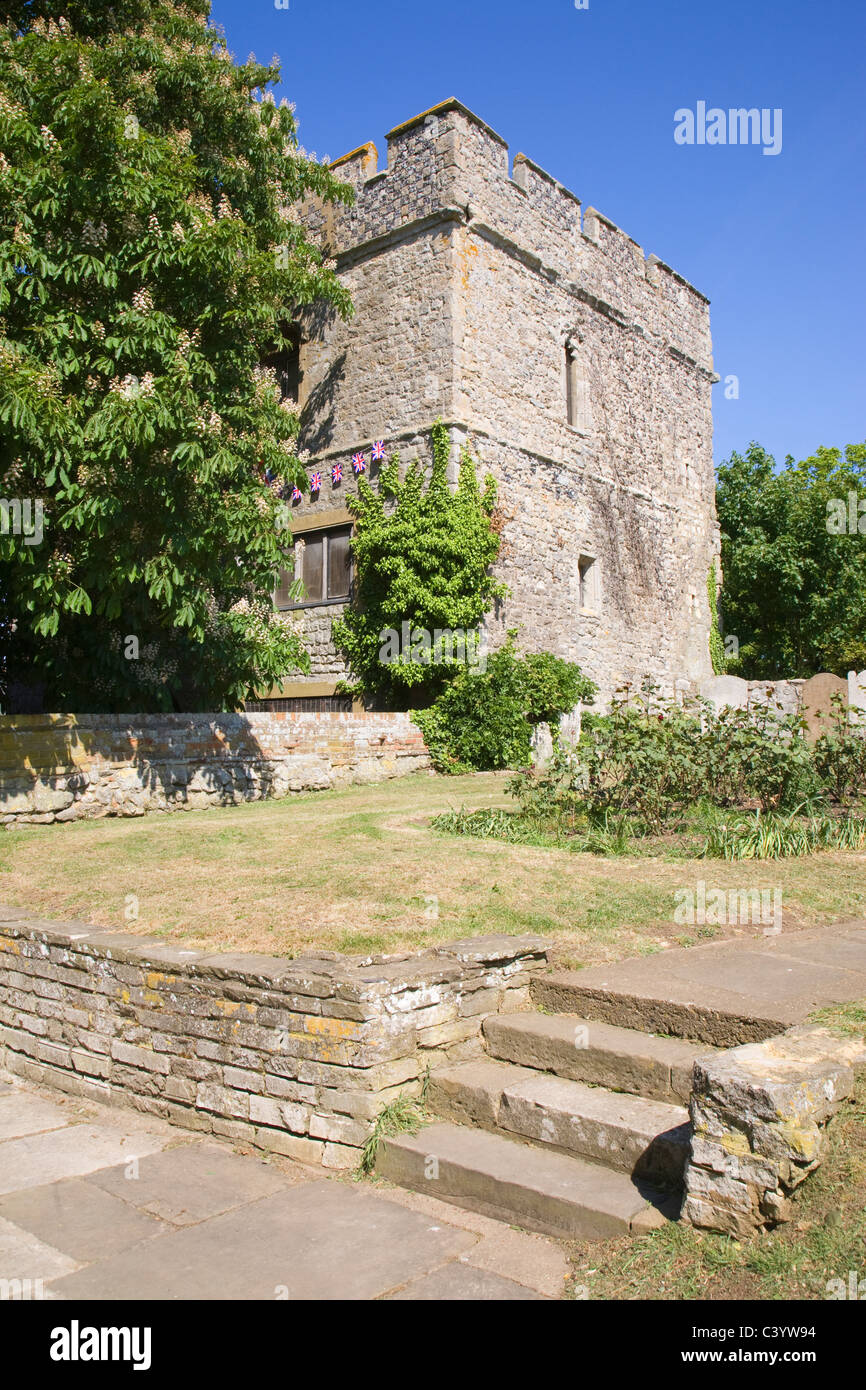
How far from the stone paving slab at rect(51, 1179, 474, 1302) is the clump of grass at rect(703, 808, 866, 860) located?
13.3 ft

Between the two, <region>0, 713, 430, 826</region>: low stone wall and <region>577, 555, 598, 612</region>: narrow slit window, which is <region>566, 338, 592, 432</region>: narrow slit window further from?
<region>0, 713, 430, 826</region>: low stone wall

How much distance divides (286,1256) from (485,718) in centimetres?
1043

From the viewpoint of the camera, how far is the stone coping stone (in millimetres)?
4000

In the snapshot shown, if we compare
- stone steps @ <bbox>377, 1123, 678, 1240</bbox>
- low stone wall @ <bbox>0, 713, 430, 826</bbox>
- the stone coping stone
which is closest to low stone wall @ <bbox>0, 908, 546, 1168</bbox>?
the stone coping stone

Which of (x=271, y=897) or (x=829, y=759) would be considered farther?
(x=829, y=759)

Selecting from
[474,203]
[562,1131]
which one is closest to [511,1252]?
[562,1131]

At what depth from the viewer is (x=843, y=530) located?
70.6 ft

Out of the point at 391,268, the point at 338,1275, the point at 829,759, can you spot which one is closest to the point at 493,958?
the point at 338,1275

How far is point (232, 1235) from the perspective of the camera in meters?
3.32

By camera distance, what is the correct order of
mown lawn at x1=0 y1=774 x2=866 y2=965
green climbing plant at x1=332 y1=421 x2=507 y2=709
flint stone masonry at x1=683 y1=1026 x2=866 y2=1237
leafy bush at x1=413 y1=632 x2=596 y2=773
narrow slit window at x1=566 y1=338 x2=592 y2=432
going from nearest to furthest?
1. flint stone masonry at x1=683 y1=1026 x2=866 y2=1237
2. mown lawn at x1=0 y1=774 x2=866 y2=965
3. leafy bush at x1=413 y1=632 x2=596 y2=773
4. green climbing plant at x1=332 y1=421 x2=507 y2=709
5. narrow slit window at x1=566 y1=338 x2=592 y2=432

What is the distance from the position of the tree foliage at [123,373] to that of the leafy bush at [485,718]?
9.24 ft

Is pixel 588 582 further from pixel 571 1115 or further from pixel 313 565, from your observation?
pixel 571 1115
